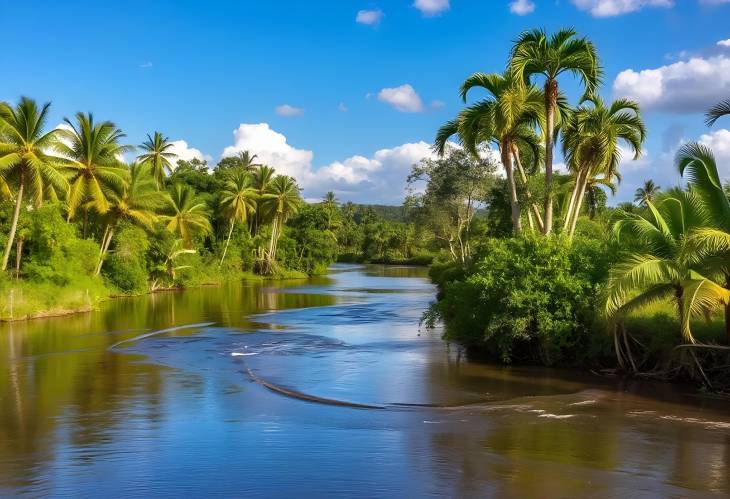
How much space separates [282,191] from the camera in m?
69.3

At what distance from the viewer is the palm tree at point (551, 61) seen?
62.8ft

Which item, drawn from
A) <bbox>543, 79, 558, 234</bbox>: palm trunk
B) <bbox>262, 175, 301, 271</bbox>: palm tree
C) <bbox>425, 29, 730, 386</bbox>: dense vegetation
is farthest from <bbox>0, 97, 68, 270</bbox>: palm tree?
<bbox>262, 175, 301, 271</bbox>: palm tree

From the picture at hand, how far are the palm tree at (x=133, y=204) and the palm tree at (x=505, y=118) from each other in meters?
26.9

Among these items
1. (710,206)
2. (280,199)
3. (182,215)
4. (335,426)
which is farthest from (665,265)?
(280,199)

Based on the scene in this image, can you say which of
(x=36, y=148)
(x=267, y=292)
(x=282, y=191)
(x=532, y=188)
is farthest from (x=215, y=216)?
(x=532, y=188)

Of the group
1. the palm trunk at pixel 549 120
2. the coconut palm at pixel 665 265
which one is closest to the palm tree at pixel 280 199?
the palm trunk at pixel 549 120

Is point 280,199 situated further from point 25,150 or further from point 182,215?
point 25,150

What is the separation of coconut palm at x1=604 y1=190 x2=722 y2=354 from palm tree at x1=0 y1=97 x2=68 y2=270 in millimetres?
27319

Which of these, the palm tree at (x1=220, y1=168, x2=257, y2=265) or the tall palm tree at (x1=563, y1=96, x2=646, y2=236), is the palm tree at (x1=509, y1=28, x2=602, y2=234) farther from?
the palm tree at (x1=220, y1=168, x2=257, y2=265)

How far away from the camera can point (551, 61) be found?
762 inches

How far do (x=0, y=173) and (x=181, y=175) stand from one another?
40514 millimetres

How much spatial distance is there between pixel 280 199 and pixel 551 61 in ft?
168

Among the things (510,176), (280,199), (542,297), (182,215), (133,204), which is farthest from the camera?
(280,199)

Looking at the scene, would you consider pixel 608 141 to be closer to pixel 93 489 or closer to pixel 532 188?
pixel 532 188
